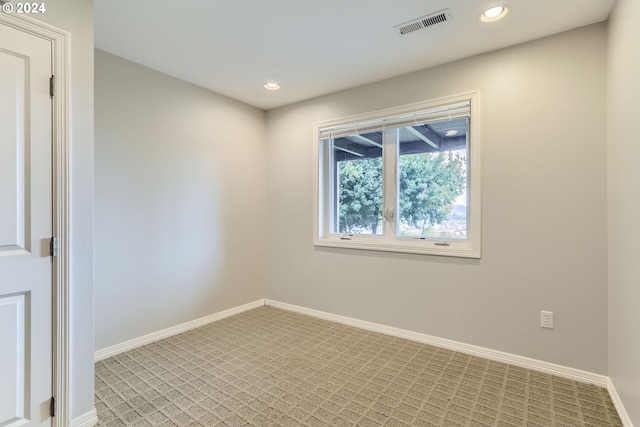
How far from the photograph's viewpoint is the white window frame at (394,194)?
101 inches

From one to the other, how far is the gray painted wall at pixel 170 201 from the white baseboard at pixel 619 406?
3.22 metres

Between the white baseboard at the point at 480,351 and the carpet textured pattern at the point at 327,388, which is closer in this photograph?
the carpet textured pattern at the point at 327,388

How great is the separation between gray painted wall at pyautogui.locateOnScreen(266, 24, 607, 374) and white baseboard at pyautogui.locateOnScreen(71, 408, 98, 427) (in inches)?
88.3

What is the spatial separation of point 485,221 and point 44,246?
9.45 feet

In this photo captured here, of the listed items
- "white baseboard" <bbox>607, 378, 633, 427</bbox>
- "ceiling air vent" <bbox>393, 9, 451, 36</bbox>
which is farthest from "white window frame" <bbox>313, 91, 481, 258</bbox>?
"white baseboard" <bbox>607, 378, 633, 427</bbox>

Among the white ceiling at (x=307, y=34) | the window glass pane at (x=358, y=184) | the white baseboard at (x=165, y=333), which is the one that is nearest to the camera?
the white ceiling at (x=307, y=34)

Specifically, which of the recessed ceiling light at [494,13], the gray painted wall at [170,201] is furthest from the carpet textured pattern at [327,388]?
the recessed ceiling light at [494,13]

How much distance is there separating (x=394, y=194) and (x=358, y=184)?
46 cm

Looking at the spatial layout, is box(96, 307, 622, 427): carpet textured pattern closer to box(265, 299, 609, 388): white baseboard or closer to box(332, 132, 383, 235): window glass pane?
box(265, 299, 609, 388): white baseboard

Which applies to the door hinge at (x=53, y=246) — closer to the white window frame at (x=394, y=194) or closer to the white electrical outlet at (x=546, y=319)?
the white window frame at (x=394, y=194)

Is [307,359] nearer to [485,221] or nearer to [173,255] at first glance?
[173,255]

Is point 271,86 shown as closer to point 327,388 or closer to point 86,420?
point 327,388

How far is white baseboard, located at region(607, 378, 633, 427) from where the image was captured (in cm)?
168

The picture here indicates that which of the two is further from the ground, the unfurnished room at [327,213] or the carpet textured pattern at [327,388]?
the unfurnished room at [327,213]
